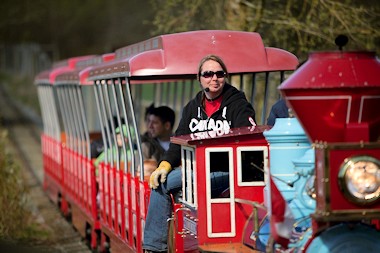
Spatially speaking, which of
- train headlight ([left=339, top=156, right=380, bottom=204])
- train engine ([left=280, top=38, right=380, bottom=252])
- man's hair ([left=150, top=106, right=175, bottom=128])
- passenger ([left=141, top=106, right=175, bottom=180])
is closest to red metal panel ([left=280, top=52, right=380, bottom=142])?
train engine ([left=280, top=38, right=380, bottom=252])

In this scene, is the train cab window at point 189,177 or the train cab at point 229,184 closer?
the train cab at point 229,184

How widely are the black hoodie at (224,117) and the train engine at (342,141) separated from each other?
2035 millimetres

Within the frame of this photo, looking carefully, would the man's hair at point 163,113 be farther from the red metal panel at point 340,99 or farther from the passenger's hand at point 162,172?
the red metal panel at point 340,99

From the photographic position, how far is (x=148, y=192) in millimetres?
8984

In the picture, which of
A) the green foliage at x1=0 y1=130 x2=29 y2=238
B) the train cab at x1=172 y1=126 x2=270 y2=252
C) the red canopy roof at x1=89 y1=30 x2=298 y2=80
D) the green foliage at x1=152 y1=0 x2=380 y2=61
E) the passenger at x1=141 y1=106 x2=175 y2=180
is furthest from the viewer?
the green foliage at x1=152 y1=0 x2=380 y2=61

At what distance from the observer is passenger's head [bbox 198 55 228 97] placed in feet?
26.3

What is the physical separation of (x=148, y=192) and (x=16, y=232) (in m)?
5.57

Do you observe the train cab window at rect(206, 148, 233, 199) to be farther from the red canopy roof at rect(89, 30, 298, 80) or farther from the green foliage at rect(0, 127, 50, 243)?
the green foliage at rect(0, 127, 50, 243)

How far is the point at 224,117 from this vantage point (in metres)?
8.03

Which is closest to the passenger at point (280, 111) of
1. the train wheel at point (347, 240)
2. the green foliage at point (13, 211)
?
the train wheel at point (347, 240)

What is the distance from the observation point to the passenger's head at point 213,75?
315 inches

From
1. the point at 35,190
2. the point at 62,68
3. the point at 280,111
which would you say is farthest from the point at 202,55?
the point at 35,190

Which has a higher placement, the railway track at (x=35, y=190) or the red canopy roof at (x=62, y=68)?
the red canopy roof at (x=62, y=68)

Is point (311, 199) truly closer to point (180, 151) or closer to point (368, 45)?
point (180, 151)
